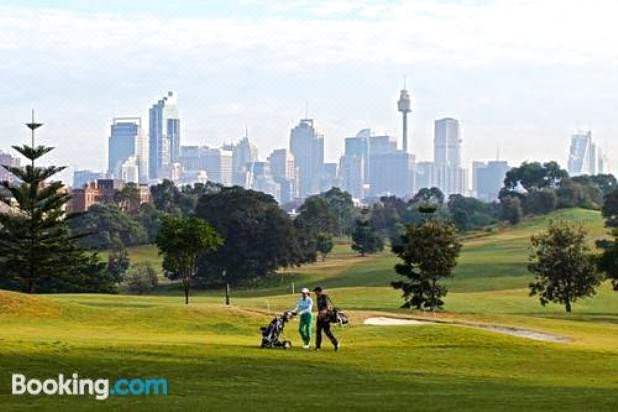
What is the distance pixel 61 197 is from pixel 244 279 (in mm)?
40300

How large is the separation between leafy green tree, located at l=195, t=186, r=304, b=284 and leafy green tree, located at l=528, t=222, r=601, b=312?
4586cm

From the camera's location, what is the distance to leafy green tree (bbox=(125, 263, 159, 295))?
329ft

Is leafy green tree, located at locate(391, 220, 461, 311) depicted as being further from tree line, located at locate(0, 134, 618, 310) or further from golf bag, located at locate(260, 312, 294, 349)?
golf bag, located at locate(260, 312, 294, 349)

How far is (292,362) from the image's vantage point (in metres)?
26.1

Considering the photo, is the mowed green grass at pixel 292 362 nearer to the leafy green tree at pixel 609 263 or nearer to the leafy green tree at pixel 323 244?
the leafy green tree at pixel 609 263

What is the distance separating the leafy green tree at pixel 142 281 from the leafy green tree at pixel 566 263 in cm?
4319

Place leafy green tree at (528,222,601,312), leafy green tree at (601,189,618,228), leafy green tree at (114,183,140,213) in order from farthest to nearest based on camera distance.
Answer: leafy green tree at (114,183,140,213)
leafy green tree at (601,189,618,228)
leafy green tree at (528,222,601,312)

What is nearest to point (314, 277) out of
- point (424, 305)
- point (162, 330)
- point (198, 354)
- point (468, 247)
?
point (468, 247)

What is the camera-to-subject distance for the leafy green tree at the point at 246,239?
106m

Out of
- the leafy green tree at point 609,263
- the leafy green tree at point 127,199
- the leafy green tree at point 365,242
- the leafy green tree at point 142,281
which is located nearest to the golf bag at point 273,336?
the leafy green tree at point 609,263

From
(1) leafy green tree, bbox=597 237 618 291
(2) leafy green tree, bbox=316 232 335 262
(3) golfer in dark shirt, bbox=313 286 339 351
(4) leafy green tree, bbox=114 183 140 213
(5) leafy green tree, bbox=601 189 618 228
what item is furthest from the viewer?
(4) leafy green tree, bbox=114 183 140 213

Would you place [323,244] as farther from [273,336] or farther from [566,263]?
[273,336]

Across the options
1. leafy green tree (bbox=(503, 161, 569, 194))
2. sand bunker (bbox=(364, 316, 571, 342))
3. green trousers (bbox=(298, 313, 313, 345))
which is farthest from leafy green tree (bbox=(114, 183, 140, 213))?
green trousers (bbox=(298, 313, 313, 345))

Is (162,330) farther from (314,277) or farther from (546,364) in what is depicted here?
(314,277)
